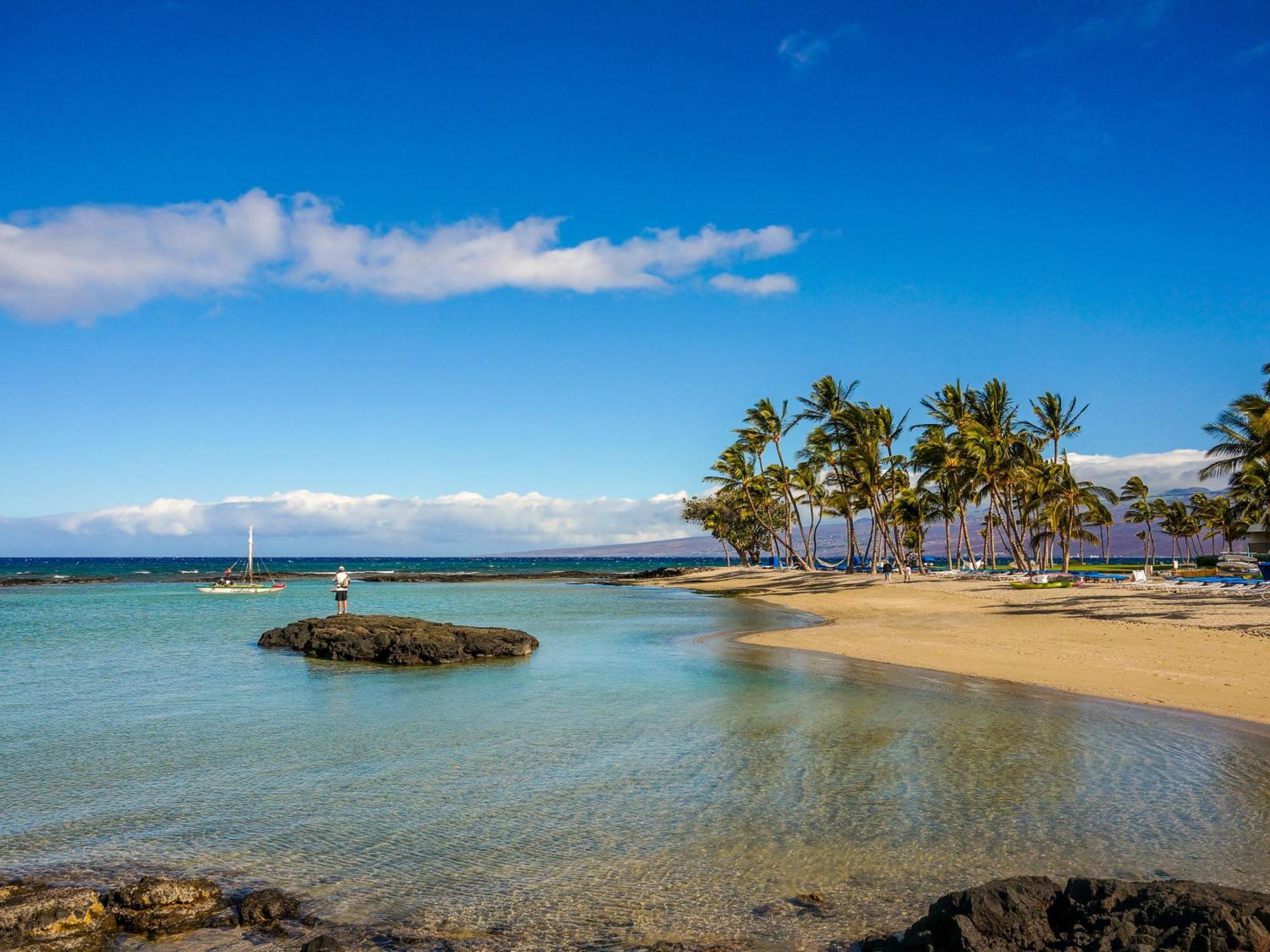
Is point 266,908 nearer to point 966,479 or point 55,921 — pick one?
point 55,921

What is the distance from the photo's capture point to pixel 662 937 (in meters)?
6.85

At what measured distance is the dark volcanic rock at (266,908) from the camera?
721 cm

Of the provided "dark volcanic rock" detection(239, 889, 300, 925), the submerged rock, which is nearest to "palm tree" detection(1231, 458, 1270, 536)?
the submerged rock

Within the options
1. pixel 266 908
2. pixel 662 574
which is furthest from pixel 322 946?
pixel 662 574

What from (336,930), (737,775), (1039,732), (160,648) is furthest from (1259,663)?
(160,648)

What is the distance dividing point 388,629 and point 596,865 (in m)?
21.8

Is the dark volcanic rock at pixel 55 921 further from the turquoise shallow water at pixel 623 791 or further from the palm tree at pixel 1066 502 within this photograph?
the palm tree at pixel 1066 502

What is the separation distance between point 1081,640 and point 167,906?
25603 millimetres

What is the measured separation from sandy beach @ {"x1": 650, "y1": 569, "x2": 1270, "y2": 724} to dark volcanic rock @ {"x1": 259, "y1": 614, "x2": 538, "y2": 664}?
9.51 meters

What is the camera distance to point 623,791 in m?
11.3

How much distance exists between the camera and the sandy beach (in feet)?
59.1

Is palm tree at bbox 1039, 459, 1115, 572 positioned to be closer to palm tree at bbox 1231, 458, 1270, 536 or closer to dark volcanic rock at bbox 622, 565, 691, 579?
palm tree at bbox 1231, 458, 1270, 536

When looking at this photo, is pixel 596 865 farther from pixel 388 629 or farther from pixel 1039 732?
pixel 388 629

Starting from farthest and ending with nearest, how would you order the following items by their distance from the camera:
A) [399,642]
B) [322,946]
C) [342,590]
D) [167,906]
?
[342,590] < [399,642] < [167,906] < [322,946]
